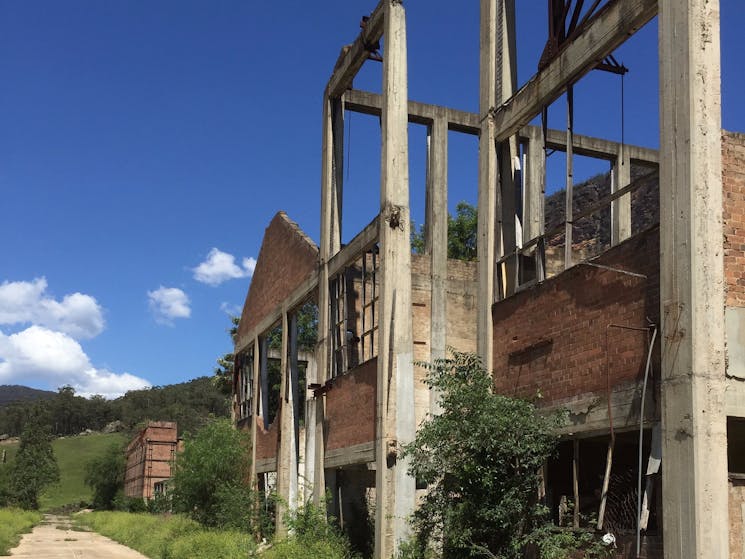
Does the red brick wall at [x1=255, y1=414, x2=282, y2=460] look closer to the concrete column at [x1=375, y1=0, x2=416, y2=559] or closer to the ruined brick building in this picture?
the ruined brick building

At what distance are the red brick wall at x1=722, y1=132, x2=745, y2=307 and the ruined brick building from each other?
0.02 m

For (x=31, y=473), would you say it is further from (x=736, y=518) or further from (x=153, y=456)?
(x=736, y=518)

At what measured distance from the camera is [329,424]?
58.2 ft

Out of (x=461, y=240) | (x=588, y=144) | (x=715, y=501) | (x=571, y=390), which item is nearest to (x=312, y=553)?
(x=571, y=390)

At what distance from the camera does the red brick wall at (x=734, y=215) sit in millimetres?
8336

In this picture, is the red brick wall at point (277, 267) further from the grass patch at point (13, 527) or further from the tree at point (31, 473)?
the tree at point (31, 473)

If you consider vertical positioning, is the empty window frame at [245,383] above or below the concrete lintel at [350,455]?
above

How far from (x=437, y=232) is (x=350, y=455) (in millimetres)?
6239

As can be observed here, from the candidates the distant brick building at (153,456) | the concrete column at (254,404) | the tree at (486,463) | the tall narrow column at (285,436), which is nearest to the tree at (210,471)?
the concrete column at (254,404)

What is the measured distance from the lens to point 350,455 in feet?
53.2

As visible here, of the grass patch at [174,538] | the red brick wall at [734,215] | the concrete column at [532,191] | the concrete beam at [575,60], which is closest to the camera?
the red brick wall at [734,215]

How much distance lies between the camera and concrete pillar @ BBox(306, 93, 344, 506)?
59.3 ft

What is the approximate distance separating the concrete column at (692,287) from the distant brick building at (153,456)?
158 feet

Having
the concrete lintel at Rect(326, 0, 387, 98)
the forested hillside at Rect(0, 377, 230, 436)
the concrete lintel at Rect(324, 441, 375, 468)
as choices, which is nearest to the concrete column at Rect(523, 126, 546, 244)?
the concrete lintel at Rect(326, 0, 387, 98)
